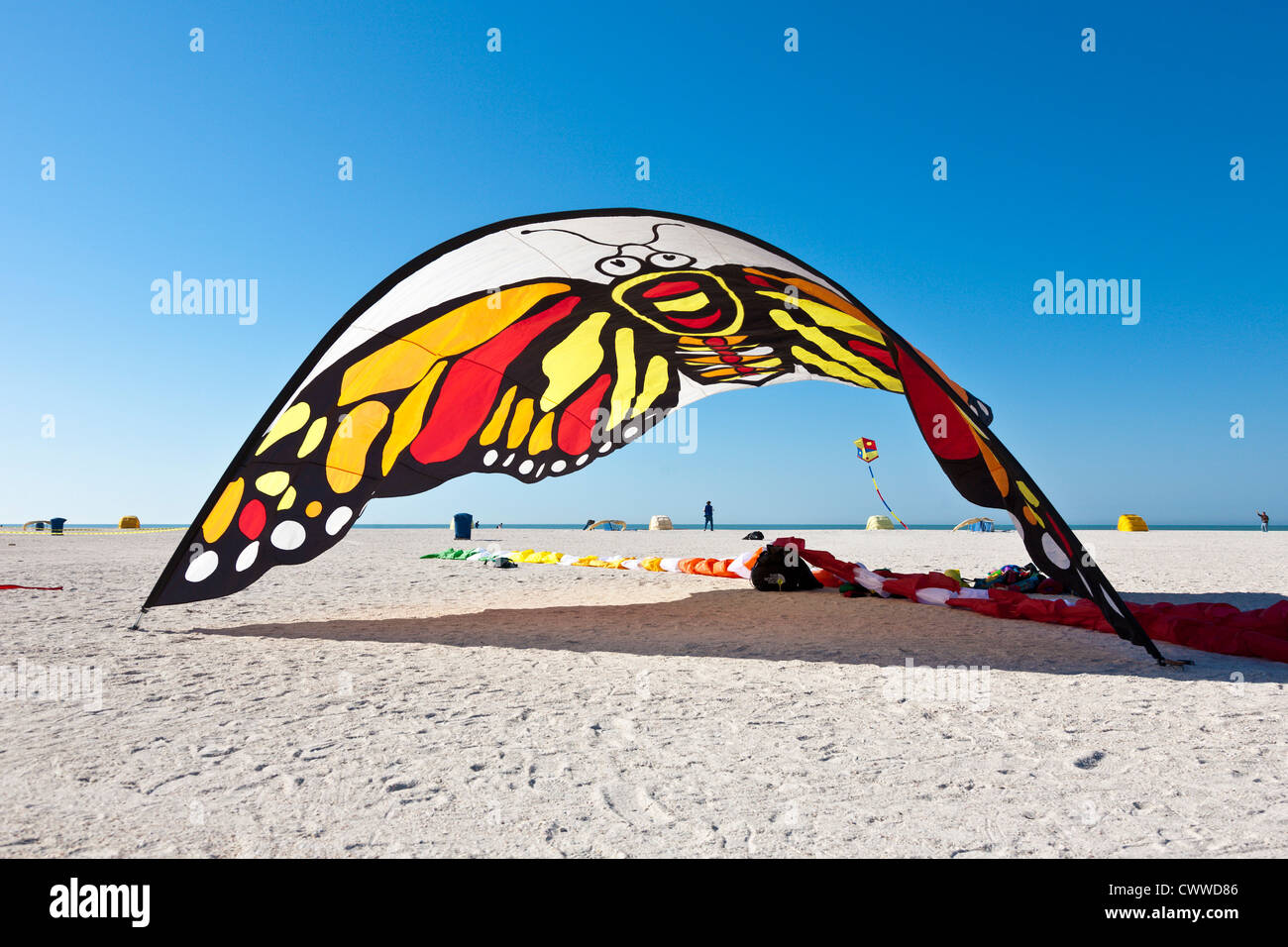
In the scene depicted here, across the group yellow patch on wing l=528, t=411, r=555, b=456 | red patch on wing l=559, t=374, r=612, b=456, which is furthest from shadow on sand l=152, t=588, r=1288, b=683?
red patch on wing l=559, t=374, r=612, b=456

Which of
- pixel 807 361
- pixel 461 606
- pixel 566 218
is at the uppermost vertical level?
pixel 566 218

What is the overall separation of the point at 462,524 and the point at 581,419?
1386 cm

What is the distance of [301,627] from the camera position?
6.39m

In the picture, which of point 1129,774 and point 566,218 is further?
point 566,218

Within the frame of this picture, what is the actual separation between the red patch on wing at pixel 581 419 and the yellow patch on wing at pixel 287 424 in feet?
13.0

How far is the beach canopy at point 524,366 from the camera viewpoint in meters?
5.83

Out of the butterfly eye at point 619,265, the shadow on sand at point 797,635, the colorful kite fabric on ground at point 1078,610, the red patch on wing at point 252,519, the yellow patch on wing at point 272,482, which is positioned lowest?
the shadow on sand at point 797,635

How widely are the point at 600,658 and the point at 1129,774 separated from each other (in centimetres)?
322

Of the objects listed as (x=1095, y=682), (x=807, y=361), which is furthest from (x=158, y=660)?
(x=807, y=361)

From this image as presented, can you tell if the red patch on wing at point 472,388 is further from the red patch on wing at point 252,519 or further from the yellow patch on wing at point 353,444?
the red patch on wing at point 252,519

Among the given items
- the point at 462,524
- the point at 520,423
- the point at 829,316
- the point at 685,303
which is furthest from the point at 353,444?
the point at 462,524

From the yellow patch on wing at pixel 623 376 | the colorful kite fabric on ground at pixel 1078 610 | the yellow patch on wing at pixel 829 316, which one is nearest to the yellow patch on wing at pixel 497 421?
the yellow patch on wing at pixel 623 376
